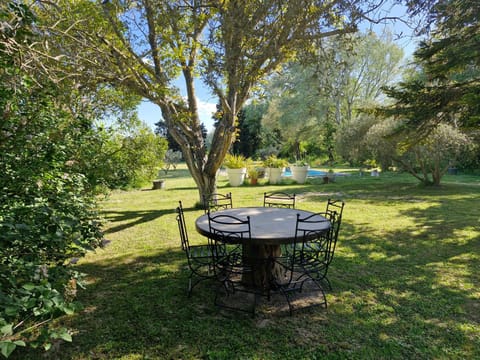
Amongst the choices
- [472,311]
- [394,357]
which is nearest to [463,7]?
[472,311]

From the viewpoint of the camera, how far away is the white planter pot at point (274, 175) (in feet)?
42.1

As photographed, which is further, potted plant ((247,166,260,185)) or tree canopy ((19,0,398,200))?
potted plant ((247,166,260,185))

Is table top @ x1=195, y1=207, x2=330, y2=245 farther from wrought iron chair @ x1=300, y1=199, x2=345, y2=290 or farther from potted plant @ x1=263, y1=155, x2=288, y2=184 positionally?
potted plant @ x1=263, y1=155, x2=288, y2=184

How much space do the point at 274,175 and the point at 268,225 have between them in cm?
1029

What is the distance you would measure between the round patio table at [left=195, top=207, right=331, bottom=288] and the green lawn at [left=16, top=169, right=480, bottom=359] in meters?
0.48

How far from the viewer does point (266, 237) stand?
2.35 meters

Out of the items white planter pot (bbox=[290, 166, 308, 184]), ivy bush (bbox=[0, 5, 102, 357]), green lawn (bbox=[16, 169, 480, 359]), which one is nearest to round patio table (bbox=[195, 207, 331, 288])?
green lawn (bbox=[16, 169, 480, 359])

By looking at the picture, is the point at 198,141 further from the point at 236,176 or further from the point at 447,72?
the point at 236,176

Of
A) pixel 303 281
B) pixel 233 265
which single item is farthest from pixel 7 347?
pixel 303 281

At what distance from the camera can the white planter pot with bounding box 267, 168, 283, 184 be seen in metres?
12.8

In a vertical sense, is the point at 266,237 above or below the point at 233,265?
above

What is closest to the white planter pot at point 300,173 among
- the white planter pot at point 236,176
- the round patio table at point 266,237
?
the white planter pot at point 236,176

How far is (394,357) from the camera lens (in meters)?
1.98

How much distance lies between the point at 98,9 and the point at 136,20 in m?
0.66
